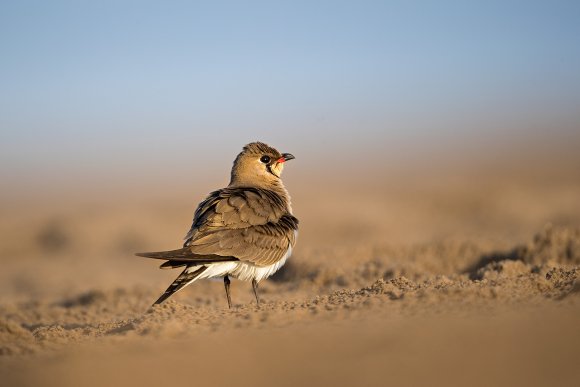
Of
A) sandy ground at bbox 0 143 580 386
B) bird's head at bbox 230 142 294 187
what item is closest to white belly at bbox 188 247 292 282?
sandy ground at bbox 0 143 580 386

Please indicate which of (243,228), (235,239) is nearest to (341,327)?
(235,239)

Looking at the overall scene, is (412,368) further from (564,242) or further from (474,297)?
(564,242)

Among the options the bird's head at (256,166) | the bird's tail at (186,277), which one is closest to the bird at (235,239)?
the bird's tail at (186,277)

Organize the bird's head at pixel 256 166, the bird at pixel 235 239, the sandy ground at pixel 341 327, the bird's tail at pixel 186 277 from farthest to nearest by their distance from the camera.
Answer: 1. the bird's head at pixel 256 166
2. the bird at pixel 235 239
3. the bird's tail at pixel 186 277
4. the sandy ground at pixel 341 327

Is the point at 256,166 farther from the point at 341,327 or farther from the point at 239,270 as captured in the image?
the point at 341,327

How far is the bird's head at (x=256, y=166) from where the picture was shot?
9789 millimetres

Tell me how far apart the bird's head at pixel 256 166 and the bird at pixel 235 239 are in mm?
347

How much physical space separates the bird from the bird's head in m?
0.35

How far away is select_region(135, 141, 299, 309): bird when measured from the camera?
25.5ft

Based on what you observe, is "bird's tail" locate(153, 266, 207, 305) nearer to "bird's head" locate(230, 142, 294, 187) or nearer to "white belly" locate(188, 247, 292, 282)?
"white belly" locate(188, 247, 292, 282)

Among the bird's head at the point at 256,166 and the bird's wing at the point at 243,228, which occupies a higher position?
the bird's head at the point at 256,166

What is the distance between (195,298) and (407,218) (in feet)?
40.6

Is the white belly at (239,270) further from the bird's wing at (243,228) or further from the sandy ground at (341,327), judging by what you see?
the sandy ground at (341,327)

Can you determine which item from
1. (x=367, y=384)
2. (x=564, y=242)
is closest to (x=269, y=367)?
(x=367, y=384)
